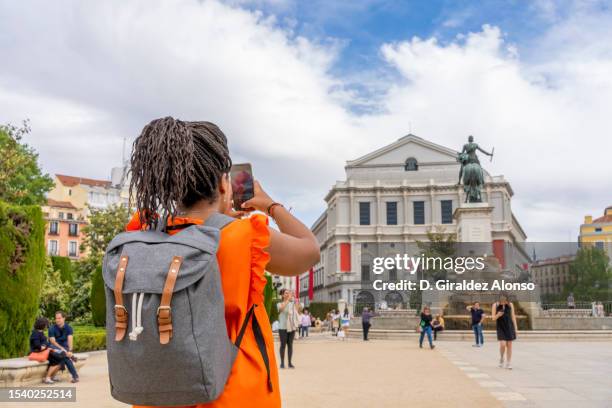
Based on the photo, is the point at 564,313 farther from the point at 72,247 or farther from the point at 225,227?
the point at 72,247

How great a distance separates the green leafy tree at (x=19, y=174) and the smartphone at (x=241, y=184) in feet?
77.8

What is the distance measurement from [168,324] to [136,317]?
94 millimetres

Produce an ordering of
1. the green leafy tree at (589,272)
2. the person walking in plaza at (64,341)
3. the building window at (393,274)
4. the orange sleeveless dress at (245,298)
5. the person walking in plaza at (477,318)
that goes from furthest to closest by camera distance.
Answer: the building window at (393,274), the green leafy tree at (589,272), the person walking in plaza at (477,318), the person walking in plaza at (64,341), the orange sleeveless dress at (245,298)

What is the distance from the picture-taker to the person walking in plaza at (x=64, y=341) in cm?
1015

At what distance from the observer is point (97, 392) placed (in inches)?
351

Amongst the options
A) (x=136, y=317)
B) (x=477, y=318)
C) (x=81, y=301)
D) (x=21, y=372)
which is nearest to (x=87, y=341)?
(x=21, y=372)

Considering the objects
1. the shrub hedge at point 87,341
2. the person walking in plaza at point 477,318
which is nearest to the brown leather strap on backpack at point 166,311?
the shrub hedge at point 87,341

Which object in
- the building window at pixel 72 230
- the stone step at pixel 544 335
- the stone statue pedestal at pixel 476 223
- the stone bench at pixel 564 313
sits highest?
the building window at pixel 72 230

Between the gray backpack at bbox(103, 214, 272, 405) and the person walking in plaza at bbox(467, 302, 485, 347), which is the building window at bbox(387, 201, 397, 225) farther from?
the gray backpack at bbox(103, 214, 272, 405)

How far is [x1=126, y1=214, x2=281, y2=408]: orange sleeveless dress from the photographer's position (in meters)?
1.88

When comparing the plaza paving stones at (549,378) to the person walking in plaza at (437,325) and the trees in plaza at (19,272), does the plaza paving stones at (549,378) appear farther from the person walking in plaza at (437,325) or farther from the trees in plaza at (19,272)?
the trees in plaza at (19,272)

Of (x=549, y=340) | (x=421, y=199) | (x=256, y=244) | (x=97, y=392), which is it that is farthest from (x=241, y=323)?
(x=421, y=199)

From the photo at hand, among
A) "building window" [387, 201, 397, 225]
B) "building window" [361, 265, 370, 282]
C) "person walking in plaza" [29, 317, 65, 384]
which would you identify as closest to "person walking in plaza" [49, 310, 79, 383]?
"person walking in plaza" [29, 317, 65, 384]

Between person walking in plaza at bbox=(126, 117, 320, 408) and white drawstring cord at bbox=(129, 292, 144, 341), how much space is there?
242 mm
